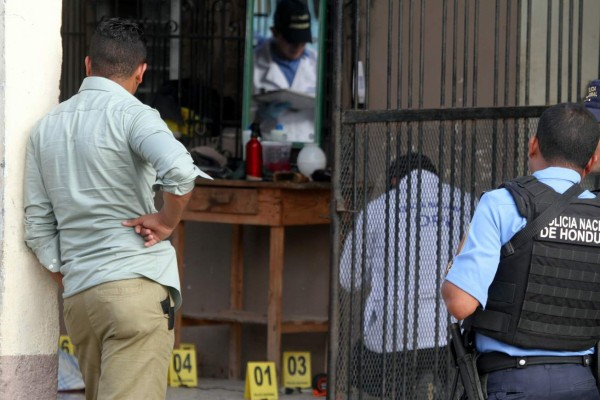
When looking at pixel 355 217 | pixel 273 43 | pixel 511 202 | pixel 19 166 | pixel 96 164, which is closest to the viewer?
pixel 511 202

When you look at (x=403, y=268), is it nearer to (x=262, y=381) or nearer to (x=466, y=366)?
(x=262, y=381)

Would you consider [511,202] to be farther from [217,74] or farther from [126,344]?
[217,74]

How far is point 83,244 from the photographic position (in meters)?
3.36

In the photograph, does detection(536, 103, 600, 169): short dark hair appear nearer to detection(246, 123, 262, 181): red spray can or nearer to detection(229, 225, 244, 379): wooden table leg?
detection(246, 123, 262, 181): red spray can

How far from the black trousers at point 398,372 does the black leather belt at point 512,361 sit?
5.66 feet

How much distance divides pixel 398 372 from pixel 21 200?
1998mm

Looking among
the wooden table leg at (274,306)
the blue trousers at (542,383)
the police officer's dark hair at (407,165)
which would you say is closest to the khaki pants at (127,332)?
the blue trousers at (542,383)

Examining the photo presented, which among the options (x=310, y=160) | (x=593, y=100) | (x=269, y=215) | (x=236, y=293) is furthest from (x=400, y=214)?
(x=236, y=293)

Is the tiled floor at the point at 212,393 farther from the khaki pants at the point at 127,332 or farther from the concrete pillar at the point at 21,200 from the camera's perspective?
the khaki pants at the point at 127,332

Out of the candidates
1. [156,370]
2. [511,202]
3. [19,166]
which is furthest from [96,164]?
[511,202]

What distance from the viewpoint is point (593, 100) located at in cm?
369

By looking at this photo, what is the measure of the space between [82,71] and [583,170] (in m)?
4.55

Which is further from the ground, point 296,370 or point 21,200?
point 21,200

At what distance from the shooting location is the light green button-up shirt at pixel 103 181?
10.8 feet
